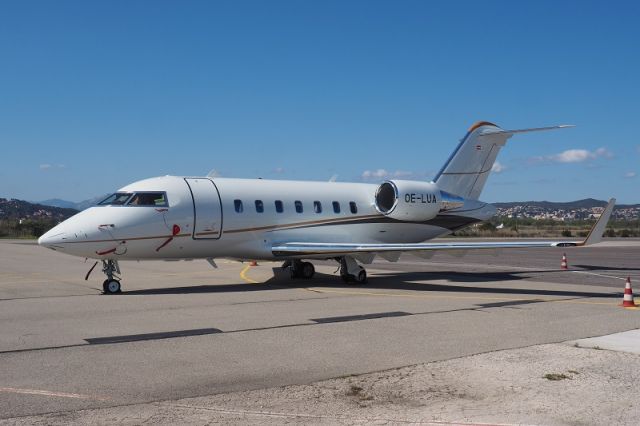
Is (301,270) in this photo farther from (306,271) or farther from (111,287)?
(111,287)

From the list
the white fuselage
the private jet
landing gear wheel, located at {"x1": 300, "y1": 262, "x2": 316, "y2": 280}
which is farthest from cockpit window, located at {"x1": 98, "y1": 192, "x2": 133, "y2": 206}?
landing gear wheel, located at {"x1": 300, "y1": 262, "x2": 316, "y2": 280}

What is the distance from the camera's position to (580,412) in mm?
6383

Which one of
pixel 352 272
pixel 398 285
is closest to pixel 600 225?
pixel 398 285

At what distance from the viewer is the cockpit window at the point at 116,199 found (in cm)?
1673

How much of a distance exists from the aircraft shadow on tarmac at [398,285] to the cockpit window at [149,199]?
2.27 metres

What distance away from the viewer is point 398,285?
19.2 m

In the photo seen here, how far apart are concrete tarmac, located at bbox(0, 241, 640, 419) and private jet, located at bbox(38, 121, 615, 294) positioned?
105 cm

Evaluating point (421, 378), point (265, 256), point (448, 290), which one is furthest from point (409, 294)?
point (421, 378)

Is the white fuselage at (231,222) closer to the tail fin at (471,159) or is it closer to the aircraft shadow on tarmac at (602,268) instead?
the tail fin at (471,159)

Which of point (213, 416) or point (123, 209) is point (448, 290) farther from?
point (213, 416)

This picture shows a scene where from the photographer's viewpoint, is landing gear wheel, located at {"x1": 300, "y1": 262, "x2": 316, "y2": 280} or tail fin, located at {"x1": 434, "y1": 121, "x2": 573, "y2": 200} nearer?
landing gear wheel, located at {"x1": 300, "y1": 262, "x2": 316, "y2": 280}

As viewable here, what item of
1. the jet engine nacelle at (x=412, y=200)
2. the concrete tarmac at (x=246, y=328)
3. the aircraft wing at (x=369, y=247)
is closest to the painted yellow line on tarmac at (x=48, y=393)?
the concrete tarmac at (x=246, y=328)

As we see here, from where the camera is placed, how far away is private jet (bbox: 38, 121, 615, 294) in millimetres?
16359

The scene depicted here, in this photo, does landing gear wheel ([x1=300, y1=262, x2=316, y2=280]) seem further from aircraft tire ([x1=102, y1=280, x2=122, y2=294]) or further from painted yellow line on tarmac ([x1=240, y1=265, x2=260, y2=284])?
aircraft tire ([x1=102, y1=280, x2=122, y2=294])
